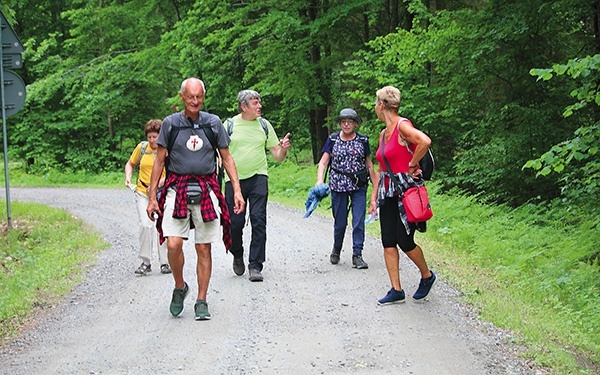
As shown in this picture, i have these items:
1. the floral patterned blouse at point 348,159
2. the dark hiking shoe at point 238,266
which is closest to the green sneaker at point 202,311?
the dark hiking shoe at point 238,266

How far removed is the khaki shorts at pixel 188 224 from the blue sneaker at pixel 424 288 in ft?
6.92

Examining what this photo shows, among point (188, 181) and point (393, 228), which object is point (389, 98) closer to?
point (393, 228)

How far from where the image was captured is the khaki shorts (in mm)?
6891

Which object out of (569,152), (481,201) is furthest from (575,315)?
(481,201)

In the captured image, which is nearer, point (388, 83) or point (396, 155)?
point (396, 155)

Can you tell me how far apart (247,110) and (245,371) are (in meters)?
3.93

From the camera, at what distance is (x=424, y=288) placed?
754cm

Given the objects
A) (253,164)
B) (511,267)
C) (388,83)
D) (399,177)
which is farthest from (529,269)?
(388,83)

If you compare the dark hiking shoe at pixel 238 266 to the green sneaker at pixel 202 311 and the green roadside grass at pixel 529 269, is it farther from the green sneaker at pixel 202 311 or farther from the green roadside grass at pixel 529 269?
the green roadside grass at pixel 529 269

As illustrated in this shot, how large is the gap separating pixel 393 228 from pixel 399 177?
0.53 metres

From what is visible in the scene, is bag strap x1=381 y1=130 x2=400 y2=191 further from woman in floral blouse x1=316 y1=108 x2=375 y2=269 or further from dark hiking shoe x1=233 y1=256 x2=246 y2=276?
dark hiking shoe x1=233 y1=256 x2=246 y2=276

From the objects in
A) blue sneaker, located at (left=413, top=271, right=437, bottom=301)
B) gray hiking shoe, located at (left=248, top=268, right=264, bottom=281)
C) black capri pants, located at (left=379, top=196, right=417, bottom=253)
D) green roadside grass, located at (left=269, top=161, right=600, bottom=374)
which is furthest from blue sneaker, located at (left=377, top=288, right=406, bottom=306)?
gray hiking shoe, located at (left=248, top=268, right=264, bottom=281)

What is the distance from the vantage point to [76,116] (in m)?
31.3

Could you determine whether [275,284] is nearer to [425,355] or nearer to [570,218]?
[425,355]
